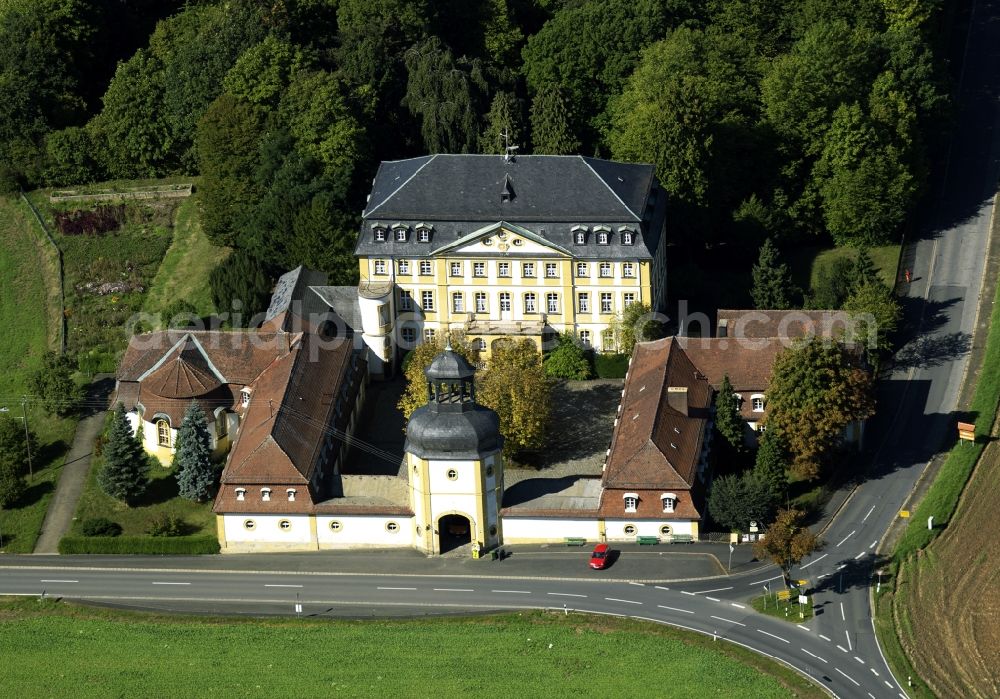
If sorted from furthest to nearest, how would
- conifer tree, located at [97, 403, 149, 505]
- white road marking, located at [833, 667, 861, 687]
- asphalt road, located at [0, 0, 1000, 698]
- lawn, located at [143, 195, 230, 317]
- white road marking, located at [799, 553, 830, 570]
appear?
lawn, located at [143, 195, 230, 317] < conifer tree, located at [97, 403, 149, 505] < white road marking, located at [799, 553, 830, 570] < asphalt road, located at [0, 0, 1000, 698] < white road marking, located at [833, 667, 861, 687]

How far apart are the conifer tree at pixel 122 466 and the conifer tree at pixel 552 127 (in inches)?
1819

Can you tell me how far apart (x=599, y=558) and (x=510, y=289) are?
30.6 m

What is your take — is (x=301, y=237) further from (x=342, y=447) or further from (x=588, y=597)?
(x=588, y=597)

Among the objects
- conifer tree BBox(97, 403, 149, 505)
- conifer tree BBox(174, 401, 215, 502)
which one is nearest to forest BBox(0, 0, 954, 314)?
conifer tree BBox(174, 401, 215, 502)

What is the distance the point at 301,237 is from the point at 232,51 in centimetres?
2339

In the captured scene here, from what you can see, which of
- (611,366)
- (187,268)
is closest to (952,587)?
(611,366)

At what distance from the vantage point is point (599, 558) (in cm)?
13225

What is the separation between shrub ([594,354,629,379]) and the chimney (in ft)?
45.8

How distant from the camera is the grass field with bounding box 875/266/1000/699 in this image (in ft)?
396

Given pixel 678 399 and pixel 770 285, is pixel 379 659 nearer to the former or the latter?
pixel 678 399

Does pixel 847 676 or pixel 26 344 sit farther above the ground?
pixel 26 344

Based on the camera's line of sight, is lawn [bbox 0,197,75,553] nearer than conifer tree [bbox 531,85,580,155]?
Yes

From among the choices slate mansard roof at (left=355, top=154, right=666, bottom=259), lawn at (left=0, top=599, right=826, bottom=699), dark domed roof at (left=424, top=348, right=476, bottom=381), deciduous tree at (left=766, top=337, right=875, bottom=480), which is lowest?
lawn at (left=0, top=599, right=826, bottom=699)

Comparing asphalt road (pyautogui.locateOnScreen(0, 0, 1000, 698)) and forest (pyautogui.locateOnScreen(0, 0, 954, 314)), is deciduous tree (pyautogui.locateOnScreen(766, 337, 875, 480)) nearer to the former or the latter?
asphalt road (pyautogui.locateOnScreen(0, 0, 1000, 698))
